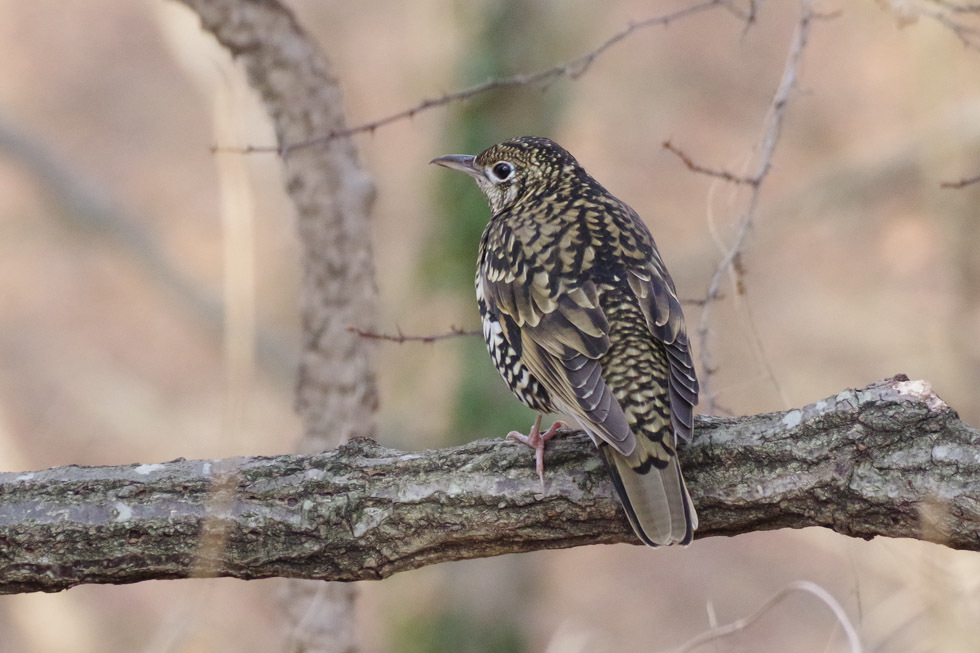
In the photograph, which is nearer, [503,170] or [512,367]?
[512,367]

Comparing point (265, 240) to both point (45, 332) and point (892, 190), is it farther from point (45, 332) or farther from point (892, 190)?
point (892, 190)

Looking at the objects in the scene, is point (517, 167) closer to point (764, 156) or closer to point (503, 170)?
point (503, 170)

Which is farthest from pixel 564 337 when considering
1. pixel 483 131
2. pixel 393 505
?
pixel 483 131

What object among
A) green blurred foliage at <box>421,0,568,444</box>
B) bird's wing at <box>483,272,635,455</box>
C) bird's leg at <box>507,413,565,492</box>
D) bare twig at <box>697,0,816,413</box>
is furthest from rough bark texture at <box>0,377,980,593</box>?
green blurred foliage at <box>421,0,568,444</box>

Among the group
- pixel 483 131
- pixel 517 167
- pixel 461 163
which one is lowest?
pixel 517 167

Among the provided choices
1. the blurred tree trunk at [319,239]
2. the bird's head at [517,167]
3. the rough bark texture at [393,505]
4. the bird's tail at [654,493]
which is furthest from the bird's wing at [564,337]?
the blurred tree trunk at [319,239]

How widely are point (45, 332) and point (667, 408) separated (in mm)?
16015

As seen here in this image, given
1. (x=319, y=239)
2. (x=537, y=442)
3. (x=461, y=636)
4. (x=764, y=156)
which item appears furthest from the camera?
(x=461, y=636)

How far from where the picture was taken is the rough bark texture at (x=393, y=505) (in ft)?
12.2

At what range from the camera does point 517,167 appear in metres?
5.47

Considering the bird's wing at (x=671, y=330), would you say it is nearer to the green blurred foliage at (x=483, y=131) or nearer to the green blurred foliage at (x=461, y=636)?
the green blurred foliage at (x=483, y=131)

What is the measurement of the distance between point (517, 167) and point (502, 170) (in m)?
0.08

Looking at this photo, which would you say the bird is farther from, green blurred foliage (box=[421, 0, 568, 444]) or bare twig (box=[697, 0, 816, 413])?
green blurred foliage (box=[421, 0, 568, 444])

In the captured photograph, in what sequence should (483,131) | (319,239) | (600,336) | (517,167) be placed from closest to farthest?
(600,336) < (517,167) < (319,239) < (483,131)
